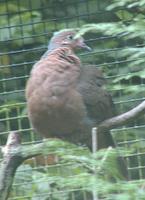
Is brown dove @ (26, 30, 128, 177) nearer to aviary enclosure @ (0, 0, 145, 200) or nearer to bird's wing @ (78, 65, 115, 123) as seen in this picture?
bird's wing @ (78, 65, 115, 123)

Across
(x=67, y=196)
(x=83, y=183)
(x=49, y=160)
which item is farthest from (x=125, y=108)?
(x=83, y=183)

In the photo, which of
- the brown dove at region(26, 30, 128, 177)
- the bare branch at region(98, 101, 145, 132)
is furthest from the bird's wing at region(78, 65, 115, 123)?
the bare branch at region(98, 101, 145, 132)

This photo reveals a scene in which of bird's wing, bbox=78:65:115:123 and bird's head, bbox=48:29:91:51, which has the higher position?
bird's head, bbox=48:29:91:51

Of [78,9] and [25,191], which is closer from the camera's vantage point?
[25,191]

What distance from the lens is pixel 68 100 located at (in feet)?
10.7

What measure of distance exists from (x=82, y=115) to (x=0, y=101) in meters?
1.07

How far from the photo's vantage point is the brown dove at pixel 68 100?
10.7 feet

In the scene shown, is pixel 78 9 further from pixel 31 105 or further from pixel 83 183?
pixel 83 183

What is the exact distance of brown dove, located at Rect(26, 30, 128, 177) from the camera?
3.25 m

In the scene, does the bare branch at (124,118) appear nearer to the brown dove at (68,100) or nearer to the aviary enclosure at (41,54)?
Result: the brown dove at (68,100)

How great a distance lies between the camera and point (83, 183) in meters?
1.67

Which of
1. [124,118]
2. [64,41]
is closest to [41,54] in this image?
[64,41]

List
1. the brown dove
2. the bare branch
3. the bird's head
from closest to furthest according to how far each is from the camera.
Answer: the bare branch < the brown dove < the bird's head

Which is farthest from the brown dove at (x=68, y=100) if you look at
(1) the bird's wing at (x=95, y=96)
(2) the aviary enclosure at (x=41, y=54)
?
(2) the aviary enclosure at (x=41, y=54)
